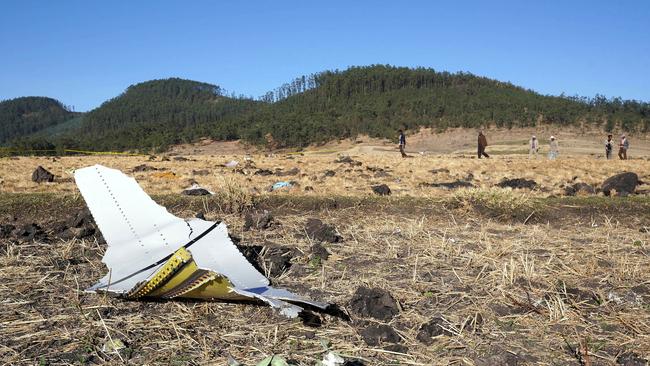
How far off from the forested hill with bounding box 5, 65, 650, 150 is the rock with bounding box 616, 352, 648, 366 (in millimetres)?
48825

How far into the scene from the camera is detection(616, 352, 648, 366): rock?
267 cm

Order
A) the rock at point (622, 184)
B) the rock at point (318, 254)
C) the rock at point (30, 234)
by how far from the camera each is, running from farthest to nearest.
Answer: the rock at point (622, 184), the rock at point (30, 234), the rock at point (318, 254)

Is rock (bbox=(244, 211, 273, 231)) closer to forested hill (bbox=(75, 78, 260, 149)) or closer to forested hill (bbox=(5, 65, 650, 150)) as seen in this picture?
forested hill (bbox=(5, 65, 650, 150))

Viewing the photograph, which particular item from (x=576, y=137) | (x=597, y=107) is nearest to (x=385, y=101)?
(x=597, y=107)

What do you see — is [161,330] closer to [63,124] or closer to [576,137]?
[576,137]

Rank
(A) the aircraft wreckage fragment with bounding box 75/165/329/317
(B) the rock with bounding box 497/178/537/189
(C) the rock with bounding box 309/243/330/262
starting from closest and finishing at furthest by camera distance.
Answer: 1. (A) the aircraft wreckage fragment with bounding box 75/165/329/317
2. (C) the rock with bounding box 309/243/330/262
3. (B) the rock with bounding box 497/178/537/189

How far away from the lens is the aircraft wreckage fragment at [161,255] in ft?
10.6

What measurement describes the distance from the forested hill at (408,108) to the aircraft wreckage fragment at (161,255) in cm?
4932

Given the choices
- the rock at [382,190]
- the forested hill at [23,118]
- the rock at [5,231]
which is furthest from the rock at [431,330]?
the forested hill at [23,118]

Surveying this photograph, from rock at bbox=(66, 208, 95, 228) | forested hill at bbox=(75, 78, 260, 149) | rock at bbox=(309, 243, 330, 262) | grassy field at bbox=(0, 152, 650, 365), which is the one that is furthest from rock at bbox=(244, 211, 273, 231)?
forested hill at bbox=(75, 78, 260, 149)

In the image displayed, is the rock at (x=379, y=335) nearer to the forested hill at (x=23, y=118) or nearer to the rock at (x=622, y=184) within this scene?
the rock at (x=622, y=184)

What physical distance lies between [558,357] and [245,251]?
2.95 meters

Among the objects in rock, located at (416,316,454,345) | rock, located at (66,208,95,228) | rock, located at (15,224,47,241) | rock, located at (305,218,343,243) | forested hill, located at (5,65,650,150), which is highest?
forested hill, located at (5,65,650,150)

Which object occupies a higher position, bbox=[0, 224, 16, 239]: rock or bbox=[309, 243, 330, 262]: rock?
bbox=[0, 224, 16, 239]: rock
